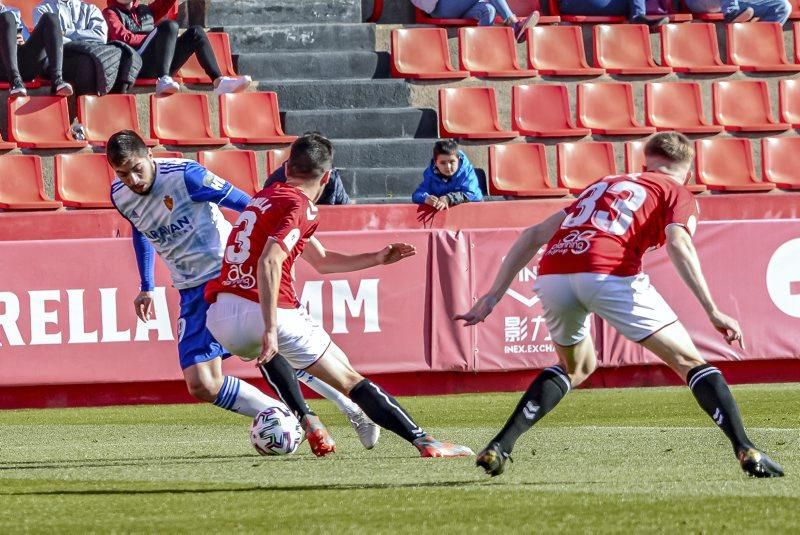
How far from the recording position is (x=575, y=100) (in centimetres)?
1811

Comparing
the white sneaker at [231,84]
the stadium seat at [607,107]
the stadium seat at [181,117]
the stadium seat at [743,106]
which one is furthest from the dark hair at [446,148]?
the stadium seat at [743,106]

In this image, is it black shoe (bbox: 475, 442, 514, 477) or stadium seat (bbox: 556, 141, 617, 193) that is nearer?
black shoe (bbox: 475, 442, 514, 477)

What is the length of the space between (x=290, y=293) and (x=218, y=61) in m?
10.4

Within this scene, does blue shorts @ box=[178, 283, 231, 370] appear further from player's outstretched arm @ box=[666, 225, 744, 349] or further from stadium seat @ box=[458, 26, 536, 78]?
stadium seat @ box=[458, 26, 536, 78]

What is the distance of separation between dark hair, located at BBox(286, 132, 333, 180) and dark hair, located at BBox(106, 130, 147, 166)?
1176mm

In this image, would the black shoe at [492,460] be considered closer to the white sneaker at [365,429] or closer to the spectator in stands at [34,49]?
the white sneaker at [365,429]

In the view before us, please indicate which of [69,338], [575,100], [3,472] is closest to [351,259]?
[3,472]

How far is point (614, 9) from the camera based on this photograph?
19.3 meters

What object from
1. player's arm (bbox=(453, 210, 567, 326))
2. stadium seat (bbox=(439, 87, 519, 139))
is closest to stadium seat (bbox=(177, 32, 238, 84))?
stadium seat (bbox=(439, 87, 519, 139))

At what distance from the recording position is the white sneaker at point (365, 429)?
8.16 metres

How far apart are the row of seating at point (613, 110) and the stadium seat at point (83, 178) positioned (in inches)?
163

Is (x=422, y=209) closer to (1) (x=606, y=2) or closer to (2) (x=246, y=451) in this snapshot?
(2) (x=246, y=451)

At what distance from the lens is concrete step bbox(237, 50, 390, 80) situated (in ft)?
57.9

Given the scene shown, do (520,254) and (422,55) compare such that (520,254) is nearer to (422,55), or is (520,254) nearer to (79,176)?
(79,176)
